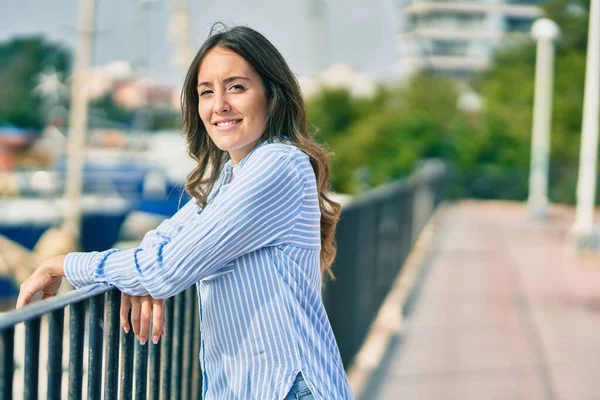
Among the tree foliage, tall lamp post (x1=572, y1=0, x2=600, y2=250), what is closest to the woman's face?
tall lamp post (x1=572, y1=0, x2=600, y2=250)

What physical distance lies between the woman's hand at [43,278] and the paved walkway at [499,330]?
142 inches

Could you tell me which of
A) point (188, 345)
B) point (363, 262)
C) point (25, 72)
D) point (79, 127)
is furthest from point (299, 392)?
point (25, 72)

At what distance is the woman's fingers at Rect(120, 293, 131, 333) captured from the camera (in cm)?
223

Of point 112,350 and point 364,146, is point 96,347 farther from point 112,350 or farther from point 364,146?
point 364,146

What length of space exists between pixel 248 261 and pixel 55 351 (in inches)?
17.8

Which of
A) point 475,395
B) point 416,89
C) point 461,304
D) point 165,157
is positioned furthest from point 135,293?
point 165,157

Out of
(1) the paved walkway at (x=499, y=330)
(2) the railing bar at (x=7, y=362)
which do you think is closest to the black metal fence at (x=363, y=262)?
→ (1) the paved walkway at (x=499, y=330)

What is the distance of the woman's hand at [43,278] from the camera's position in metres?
2.11

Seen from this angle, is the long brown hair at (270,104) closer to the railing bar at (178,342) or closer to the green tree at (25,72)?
the railing bar at (178,342)

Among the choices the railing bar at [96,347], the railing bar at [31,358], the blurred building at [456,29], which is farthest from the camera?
the blurred building at [456,29]

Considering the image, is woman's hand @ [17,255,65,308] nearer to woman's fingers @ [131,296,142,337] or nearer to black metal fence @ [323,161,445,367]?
woman's fingers @ [131,296,142,337]

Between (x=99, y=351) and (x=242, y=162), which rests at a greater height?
(x=242, y=162)

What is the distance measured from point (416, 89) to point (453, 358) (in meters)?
34.6

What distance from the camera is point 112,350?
7.64 feet
